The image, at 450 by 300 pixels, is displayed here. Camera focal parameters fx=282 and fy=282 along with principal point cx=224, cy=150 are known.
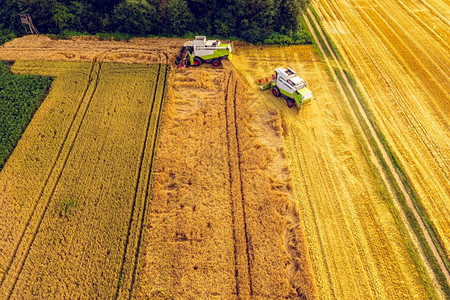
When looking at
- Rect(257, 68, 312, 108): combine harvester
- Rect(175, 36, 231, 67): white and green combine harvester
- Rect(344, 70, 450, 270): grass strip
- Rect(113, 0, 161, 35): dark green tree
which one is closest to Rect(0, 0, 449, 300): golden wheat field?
Rect(344, 70, 450, 270): grass strip

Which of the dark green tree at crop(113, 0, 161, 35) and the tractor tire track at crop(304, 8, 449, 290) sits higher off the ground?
the dark green tree at crop(113, 0, 161, 35)

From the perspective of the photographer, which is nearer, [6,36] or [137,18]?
[137,18]

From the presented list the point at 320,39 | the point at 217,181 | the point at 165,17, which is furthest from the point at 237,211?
the point at 320,39

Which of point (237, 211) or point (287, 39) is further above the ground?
point (287, 39)

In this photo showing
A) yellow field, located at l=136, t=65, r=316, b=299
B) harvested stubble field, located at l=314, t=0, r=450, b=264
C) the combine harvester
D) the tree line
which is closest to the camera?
yellow field, located at l=136, t=65, r=316, b=299

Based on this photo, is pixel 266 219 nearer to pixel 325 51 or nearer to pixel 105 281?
pixel 105 281

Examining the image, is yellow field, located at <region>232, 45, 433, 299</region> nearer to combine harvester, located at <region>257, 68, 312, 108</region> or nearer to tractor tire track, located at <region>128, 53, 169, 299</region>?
combine harvester, located at <region>257, 68, 312, 108</region>

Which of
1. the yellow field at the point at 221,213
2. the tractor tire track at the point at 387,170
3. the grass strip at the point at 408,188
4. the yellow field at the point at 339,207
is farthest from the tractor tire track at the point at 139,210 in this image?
the grass strip at the point at 408,188

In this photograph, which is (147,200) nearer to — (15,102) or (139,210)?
(139,210)
